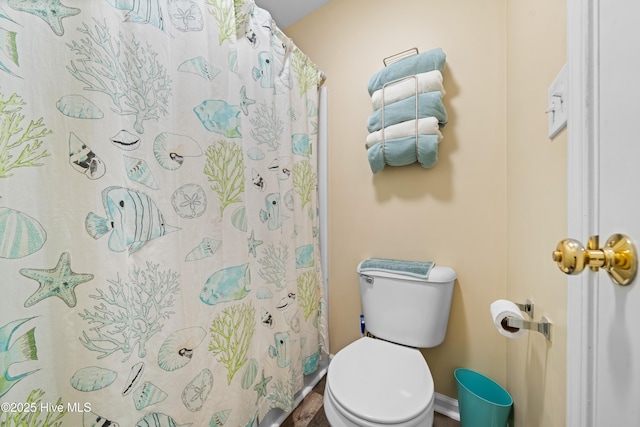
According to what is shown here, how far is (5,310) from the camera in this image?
467 millimetres

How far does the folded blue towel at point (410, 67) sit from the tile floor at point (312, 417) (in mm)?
1612

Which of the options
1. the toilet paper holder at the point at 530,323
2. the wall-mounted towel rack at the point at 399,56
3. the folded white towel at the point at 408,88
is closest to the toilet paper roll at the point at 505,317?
the toilet paper holder at the point at 530,323

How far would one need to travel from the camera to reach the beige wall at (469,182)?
0.61 metres

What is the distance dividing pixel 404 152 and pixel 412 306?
2.32 ft

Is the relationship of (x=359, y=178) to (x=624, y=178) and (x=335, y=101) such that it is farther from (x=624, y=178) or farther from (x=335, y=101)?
(x=624, y=178)

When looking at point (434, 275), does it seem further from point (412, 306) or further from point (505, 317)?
point (505, 317)

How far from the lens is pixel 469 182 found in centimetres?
103

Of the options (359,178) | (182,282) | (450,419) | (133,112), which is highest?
(133,112)

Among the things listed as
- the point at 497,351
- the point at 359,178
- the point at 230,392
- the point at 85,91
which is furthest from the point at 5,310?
the point at 497,351

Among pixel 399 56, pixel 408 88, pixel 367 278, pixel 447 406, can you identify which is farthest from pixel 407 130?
pixel 447 406

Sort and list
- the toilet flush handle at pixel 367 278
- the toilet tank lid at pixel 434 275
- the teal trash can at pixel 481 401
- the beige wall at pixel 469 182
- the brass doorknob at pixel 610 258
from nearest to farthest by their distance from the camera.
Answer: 1. the brass doorknob at pixel 610 258
2. the beige wall at pixel 469 182
3. the teal trash can at pixel 481 401
4. the toilet tank lid at pixel 434 275
5. the toilet flush handle at pixel 367 278

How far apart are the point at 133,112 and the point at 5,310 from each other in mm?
530

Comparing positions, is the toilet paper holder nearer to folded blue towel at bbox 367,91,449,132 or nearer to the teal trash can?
the teal trash can

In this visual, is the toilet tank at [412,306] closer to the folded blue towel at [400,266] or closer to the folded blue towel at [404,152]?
the folded blue towel at [400,266]
